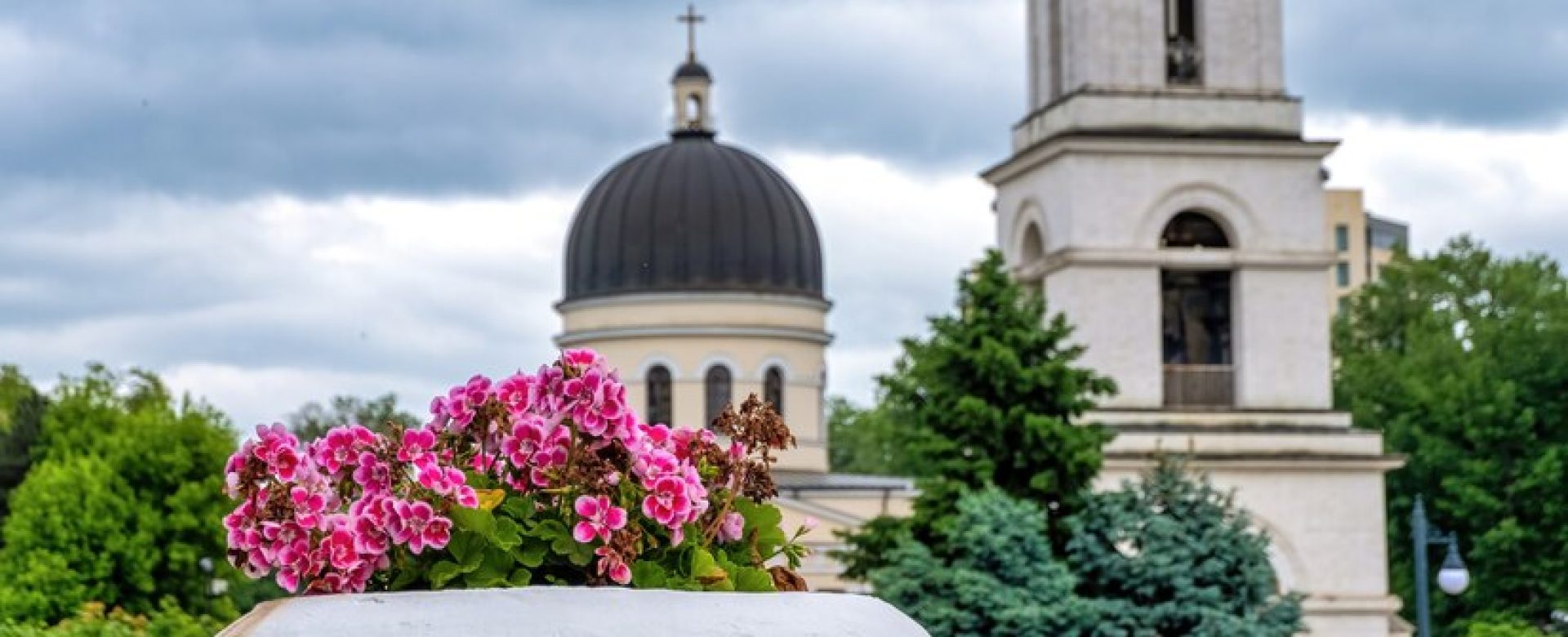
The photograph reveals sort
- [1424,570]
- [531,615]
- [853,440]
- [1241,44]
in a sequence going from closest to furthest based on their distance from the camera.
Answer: [531,615] < [1424,570] < [1241,44] < [853,440]

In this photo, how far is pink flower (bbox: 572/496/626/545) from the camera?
727 centimetres

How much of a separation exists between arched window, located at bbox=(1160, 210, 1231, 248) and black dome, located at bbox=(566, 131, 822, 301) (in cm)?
2437

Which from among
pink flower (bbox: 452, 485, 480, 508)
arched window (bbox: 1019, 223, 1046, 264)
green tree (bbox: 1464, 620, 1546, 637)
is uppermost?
arched window (bbox: 1019, 223, 1046, 264)

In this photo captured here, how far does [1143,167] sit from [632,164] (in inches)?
1072

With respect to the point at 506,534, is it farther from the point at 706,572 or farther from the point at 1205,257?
the point at 1205,257

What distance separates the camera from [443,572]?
23.6 ft

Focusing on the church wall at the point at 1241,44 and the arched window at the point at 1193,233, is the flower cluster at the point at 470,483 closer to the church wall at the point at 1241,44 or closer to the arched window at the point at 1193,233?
the church wall at the point at 1241,44

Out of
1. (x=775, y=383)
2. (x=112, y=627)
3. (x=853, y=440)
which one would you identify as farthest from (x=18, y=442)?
(x=853, y=440)

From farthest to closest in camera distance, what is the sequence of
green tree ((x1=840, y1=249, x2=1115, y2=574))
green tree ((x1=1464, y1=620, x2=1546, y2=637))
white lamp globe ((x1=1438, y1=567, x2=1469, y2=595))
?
green tree ((x1=840, y1=249, x2=1115, y2=574)) < green tree ((x1=1464, y1=620, x2=1546, y2=637)) < white lamp globe ((x1=1438, y1=567, x2=1469, y2=595))

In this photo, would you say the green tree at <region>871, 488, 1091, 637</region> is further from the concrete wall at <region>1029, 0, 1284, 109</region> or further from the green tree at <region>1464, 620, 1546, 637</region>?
the concrete wall at <region>1029, 0, 1284, 109</region>

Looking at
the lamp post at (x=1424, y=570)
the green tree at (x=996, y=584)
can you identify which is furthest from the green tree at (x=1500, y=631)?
the green tree at (x=996, y=584)

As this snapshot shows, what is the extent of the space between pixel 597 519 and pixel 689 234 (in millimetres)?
59769

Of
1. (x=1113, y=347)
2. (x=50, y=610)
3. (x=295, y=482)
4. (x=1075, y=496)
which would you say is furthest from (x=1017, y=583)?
(x=295, y=482)

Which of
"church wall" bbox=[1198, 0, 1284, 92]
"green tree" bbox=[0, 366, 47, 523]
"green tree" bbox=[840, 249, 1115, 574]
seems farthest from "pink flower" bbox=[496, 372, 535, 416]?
"green tree" bbox=[0, 366, 47, 523]
